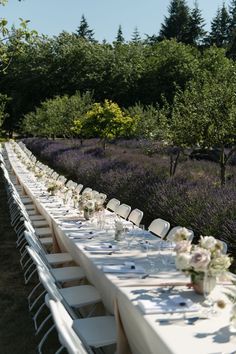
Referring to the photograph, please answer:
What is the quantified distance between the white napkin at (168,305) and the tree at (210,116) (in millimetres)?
5680

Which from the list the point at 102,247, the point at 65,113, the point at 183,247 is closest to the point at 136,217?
the point at 102,247

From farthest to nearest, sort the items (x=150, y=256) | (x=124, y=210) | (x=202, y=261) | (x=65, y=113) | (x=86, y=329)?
1. (x=65, y=113)
2. (x=124, y=210)
3. (x=150, y=256)
4. (x=86, y=329)
5. (x=202, y=261)

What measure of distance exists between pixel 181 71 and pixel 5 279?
1440 inches

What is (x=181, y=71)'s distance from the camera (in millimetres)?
40281

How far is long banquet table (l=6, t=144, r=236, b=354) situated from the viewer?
8.50 ft

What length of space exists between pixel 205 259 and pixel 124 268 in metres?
1.07

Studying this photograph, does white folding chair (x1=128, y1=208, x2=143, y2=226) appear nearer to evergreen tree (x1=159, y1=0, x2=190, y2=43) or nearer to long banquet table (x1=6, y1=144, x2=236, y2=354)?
long banquet table (x1=6, y1=144, x2=236, y2=354)

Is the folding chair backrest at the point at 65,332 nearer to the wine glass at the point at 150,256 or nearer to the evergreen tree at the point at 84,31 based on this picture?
the wine glass at the point at 150,256

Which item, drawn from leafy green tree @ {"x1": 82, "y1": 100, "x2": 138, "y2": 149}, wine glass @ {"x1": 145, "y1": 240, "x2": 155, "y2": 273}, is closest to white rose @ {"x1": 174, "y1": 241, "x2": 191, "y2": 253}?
wine glass @ {"x1": 145, "y1": 240, "x2": 155, "y2": 273}

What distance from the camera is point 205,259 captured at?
307 cm

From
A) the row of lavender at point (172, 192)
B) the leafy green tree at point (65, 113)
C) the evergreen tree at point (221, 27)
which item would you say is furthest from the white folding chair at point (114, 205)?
the evergreen tree at point (221, 27)

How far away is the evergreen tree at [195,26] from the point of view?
194 feet

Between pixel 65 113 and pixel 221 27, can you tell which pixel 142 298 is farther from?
pixel 221 27

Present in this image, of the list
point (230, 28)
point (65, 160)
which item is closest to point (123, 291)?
point (65, 160)
